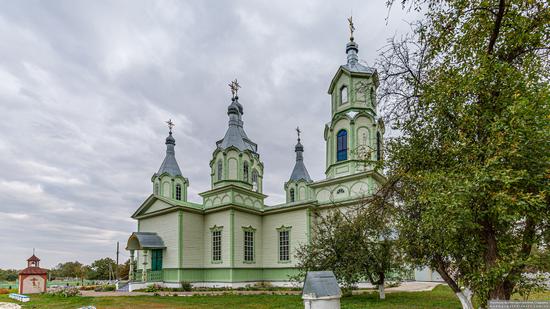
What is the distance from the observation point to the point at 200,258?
839 inches

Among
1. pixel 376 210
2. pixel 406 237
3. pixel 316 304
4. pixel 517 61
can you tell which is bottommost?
pixel 316 304

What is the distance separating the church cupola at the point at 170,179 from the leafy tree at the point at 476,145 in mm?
24094

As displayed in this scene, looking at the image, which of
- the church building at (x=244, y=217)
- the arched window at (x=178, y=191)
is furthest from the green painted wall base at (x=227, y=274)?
the arched window at (x=178, y=191)

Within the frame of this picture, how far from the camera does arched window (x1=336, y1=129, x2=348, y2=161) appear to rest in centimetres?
1932

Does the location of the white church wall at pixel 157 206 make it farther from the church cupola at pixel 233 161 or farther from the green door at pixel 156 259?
the church cupola at pixel 233 161

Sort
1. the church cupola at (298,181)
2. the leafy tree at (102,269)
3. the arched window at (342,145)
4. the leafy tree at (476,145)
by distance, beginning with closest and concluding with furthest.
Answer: the leafy tree at (476,145) < the arched window at (342,145) < the church cupola at (298,181) < the leafy tree at (102,269)

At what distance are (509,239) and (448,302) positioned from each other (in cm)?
789

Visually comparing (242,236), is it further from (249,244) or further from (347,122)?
(347,122)

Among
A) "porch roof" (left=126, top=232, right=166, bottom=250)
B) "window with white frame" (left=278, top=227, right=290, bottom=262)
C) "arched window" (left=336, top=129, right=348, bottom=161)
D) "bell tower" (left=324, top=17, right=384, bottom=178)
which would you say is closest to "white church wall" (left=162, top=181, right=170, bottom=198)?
"porch roof" (left=126, top=232, right=166, bottom=250)

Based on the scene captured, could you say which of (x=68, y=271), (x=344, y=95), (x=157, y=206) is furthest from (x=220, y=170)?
(x=68, y=271)

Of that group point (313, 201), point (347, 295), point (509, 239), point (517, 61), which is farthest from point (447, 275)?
point (313, 201)

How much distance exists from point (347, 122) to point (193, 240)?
11.2 metres

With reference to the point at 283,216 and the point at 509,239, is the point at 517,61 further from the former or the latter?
the point at 283,216

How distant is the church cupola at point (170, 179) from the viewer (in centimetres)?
2822
